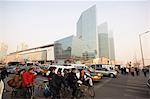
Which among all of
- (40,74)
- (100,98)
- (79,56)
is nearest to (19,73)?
(100,98)

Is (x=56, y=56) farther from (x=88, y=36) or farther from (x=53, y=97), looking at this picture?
(x=53, y=97)

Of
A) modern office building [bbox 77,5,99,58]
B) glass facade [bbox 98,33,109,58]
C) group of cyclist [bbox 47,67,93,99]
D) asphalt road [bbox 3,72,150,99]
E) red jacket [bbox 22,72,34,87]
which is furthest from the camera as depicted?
glass facade [bbox 98,33,109,58]

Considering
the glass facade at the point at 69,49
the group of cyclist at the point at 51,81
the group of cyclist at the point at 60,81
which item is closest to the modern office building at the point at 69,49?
the glass facade at the point at 69,49

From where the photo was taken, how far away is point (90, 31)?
72.4 meters

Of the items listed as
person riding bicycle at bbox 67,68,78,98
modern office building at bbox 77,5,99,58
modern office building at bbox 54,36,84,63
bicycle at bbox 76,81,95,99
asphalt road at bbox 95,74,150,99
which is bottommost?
asphalt road at bbox 95,74,150,99

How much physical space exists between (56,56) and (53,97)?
202 ft

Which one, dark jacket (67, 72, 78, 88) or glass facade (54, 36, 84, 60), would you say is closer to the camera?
dark jacket (67, 72, 78, 88)

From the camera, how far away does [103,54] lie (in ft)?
238

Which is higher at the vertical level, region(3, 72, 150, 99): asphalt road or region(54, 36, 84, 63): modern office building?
region(54, 36, 84, 63): modern office building

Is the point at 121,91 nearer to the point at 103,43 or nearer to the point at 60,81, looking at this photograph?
the point at 60,81

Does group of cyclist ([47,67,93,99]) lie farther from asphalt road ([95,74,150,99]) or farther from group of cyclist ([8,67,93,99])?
asphalt road ([95,74,150,99])

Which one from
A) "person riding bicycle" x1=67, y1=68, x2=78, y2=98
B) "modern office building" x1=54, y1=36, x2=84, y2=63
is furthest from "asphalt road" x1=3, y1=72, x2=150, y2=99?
"modern office building" x1=54, y1=36, x2=84, y2=63

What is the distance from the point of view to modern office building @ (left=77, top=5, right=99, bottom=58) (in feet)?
220

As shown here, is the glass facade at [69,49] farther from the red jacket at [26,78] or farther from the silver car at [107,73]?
the red jacket at [26,78]
